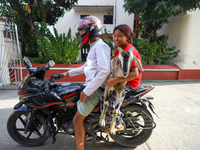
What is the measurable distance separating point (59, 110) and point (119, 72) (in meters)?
1.03

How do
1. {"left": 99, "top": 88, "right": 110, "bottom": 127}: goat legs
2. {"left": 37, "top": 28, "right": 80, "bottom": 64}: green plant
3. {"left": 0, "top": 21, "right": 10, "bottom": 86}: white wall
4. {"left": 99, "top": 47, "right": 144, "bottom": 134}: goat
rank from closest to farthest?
{"left": 99, "top": 47, "right": 144, "bottom": 134}: goat < {"left": 99, "top": 88, "right": 110, "bottom": 127}: goat legs < {"left": 0, "top": 21, "right": 10, "bottom": 86}: white wall < {"left": 37, "top": 28, "right": 80, "bottom": 64}: green plant

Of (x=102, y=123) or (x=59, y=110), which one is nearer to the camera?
(x=102, y=123)

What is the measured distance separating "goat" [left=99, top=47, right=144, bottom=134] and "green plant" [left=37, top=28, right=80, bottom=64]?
17.1 ft

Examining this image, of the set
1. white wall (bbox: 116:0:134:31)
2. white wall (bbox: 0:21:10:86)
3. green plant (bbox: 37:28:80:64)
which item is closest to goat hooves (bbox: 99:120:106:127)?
green plant (bbox: 37:28:80:64)

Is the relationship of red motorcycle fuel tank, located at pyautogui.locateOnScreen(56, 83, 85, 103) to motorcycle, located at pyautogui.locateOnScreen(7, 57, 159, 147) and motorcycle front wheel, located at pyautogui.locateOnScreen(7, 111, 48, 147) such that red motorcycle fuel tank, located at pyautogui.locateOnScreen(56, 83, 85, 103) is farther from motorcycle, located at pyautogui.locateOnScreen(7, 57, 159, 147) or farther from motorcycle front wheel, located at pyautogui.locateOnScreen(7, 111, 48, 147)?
motorcycle front wheel, located at pyautogui.locateOnScreen(7, 111, 48, 147)

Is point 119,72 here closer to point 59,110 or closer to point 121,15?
point 59,110

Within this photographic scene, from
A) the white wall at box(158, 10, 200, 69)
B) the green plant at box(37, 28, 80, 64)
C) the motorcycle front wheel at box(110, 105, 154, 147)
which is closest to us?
the motorcycle front wheel at box(110, 105, 154, 147)

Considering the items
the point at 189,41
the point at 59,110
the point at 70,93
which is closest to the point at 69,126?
the point at 59,110

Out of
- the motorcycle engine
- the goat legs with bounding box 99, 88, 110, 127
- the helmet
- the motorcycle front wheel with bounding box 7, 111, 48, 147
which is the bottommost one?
the motorcycle front wheel with bounding box 7, 111, 48, 147

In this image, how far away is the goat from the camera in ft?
4.10

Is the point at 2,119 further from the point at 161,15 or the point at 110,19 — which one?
the point at 110,19

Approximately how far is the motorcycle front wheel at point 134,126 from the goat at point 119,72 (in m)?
0.34

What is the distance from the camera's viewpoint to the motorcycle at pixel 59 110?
1.60m

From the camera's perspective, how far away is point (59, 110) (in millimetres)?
1709
